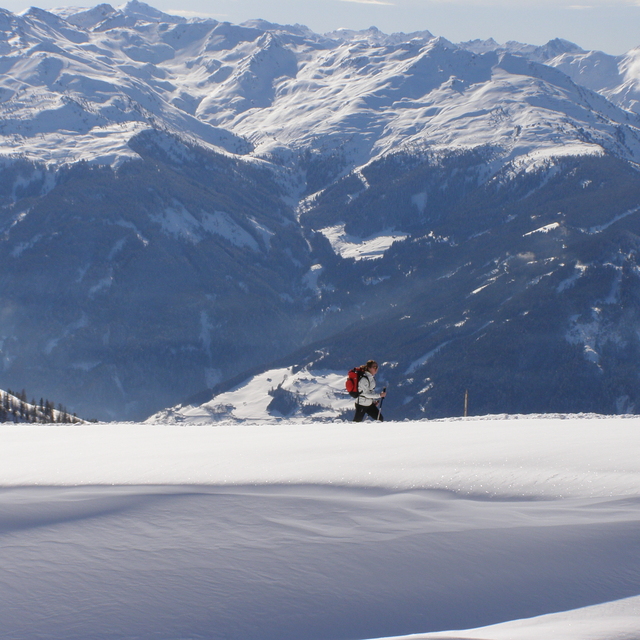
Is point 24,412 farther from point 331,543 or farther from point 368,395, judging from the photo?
point 331,543

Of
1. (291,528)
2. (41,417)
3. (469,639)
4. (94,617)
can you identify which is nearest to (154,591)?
(94,617)

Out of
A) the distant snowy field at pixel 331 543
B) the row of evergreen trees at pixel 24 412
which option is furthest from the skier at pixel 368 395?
the row of evergreen trees at pixel 24 412

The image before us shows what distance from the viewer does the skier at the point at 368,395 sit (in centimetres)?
2391

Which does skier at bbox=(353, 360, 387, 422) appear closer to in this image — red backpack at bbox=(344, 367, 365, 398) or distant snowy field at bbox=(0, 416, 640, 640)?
red backpack at bbox=(344, 367, 365, 398)

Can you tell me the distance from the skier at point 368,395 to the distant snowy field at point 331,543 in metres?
8.93

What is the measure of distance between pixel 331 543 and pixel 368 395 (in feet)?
48.3

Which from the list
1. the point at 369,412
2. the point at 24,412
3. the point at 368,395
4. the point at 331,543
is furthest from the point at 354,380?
the point at 24,412

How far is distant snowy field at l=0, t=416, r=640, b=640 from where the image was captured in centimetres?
805

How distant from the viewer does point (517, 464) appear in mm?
Answer: 12742

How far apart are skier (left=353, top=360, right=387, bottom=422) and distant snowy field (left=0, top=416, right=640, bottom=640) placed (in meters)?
8.93

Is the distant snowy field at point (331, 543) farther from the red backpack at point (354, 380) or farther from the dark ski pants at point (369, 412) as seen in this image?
the dark ski pants at point (369, 412)

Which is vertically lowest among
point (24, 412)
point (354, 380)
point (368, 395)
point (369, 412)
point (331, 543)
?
point (331, 543)

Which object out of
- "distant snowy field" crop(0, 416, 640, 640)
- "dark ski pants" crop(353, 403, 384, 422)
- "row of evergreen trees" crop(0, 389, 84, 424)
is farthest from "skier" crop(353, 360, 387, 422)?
"row of evergreen trees" crop(0, 389, 84, 424)

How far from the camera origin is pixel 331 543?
9.77m
